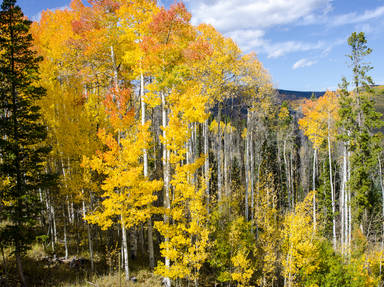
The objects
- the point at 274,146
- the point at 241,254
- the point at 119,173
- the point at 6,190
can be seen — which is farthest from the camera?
the point at 274,146

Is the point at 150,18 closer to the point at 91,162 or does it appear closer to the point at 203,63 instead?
the point at 203,63

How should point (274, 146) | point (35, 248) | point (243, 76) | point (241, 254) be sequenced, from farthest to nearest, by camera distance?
point (274, 146)
point (243, 76)
point (241, 254)
point (35, 248)

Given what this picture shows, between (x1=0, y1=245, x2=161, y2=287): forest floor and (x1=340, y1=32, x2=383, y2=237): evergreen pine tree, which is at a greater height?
(x1=340, y1=32, x2=383, y2=237): evergreen pine tree

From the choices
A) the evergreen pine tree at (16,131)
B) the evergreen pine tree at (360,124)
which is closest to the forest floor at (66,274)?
the evergreen pine tree at (16,131)

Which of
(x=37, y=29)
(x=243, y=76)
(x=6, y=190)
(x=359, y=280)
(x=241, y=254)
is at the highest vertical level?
(x=37, y=29)

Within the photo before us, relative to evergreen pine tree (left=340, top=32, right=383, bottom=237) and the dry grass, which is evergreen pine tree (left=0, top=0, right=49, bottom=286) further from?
evergreen pine tree (left=340, top=32, right=383, bottom=237)

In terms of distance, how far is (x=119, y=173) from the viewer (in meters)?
10.7

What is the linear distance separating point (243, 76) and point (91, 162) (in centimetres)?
1169

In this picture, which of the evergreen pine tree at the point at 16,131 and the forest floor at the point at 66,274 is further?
the forest floor at the point at 66,274

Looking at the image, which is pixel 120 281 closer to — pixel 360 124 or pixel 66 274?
pixel 66 274

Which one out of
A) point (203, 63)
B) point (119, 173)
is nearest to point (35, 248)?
point (119, 173)

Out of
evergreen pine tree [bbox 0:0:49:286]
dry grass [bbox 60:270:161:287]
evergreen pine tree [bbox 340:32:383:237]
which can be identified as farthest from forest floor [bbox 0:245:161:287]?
evergreen pine tree [bbox 340:32:383:237]

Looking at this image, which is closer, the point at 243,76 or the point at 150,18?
the point at 150,18

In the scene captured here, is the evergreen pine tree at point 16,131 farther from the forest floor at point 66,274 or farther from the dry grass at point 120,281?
the dry grass at point 120,281
